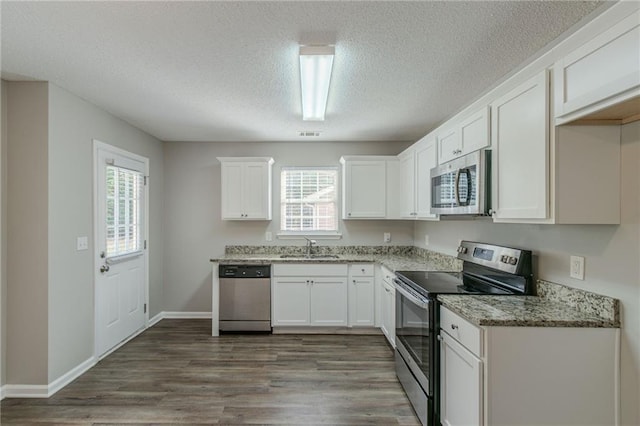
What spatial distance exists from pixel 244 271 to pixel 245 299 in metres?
0.35

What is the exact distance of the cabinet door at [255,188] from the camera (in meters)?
4.19

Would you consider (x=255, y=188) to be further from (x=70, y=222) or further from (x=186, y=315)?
(x=186, y=315)

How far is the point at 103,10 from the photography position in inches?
63.2

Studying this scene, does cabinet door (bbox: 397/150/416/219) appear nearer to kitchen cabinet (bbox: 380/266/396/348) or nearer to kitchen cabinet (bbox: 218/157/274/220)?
kitchen cabinet (bbox: 380/266/396/348)

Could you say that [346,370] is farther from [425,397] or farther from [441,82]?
[441,82]

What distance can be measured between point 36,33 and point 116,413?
2.64 meters

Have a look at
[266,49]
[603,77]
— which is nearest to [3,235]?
[266,49]

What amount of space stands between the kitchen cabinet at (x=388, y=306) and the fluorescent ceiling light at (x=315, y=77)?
1847mm

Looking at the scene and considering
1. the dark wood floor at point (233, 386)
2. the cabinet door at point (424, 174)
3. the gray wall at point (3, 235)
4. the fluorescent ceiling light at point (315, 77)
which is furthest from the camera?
the cabinet door at point (424, 174)

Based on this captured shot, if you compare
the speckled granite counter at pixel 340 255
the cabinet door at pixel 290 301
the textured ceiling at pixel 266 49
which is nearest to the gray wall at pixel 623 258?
the textured ceiling at pixel 266 49

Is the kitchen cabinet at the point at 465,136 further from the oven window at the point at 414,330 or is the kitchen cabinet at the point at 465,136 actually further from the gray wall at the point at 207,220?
the gray wall at the point at 207,220

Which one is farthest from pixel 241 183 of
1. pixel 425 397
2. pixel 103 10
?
pixel 425 397

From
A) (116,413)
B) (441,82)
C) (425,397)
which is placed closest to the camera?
(425,397)

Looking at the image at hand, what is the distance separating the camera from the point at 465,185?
2.22 m
